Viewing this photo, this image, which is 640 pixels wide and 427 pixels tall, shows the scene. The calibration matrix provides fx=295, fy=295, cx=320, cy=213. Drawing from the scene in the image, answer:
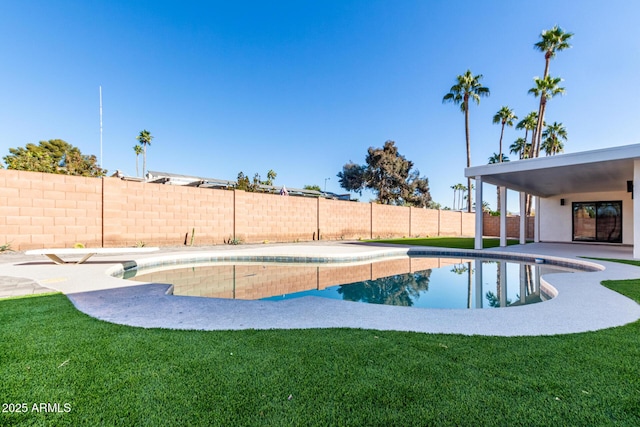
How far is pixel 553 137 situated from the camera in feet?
78.2

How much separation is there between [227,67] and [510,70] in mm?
13827

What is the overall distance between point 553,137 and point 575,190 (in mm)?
12937

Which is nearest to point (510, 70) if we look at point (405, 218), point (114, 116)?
point (405, 218)

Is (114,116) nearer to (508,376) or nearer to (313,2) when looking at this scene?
Answer: (313,2)

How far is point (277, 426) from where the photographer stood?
1441 mm

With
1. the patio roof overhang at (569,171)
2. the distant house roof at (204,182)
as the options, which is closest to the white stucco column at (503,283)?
the patio roof overhang at (569,171)

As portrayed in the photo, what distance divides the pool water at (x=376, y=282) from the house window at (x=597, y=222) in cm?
974

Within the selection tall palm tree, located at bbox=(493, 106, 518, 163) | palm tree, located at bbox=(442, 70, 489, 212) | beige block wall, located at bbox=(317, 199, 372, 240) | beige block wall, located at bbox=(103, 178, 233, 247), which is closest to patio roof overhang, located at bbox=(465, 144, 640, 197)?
beige block wall, located at bbox=(317, 199, 372, 240)

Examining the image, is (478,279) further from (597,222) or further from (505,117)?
(505,117)

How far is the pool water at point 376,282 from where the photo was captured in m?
5.32

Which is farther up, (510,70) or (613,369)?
(510,70)

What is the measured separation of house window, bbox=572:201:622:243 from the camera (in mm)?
14219

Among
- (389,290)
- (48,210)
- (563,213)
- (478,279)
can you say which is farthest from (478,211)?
(48,210)

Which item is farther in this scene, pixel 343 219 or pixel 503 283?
pixel 343 219
